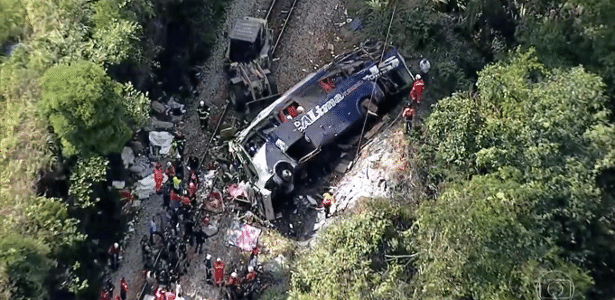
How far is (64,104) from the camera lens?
55.4 ft

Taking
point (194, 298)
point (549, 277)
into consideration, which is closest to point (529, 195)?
point (549, 277)

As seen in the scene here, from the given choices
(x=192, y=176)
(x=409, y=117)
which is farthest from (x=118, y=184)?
(x=409, y=117)

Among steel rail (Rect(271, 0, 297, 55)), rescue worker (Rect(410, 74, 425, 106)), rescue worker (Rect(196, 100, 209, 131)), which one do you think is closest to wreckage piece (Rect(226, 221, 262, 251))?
rescue worker (Rect(196, 100, 209, 131))

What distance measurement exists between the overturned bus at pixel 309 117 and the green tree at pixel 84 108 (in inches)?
167

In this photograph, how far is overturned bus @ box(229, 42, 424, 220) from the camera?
65.8 feet

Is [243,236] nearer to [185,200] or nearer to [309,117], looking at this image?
[185,200]

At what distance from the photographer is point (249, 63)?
23.0 m

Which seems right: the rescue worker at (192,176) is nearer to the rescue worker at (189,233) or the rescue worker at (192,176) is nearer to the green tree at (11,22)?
the rescue worker at (189,233)

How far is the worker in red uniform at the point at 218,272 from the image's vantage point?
18.6 m

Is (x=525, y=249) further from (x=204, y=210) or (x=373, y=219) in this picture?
(x=204, y=210)

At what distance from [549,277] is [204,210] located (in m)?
10.9

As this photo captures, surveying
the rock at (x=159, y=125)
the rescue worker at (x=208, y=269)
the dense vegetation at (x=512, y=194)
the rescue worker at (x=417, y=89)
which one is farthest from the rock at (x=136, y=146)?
the rescue worker at (x=417, y=89)

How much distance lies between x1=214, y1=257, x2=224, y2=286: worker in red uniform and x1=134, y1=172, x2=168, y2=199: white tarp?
11.3ft

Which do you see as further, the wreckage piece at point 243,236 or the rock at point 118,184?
the wreckage piece at point 243,236
